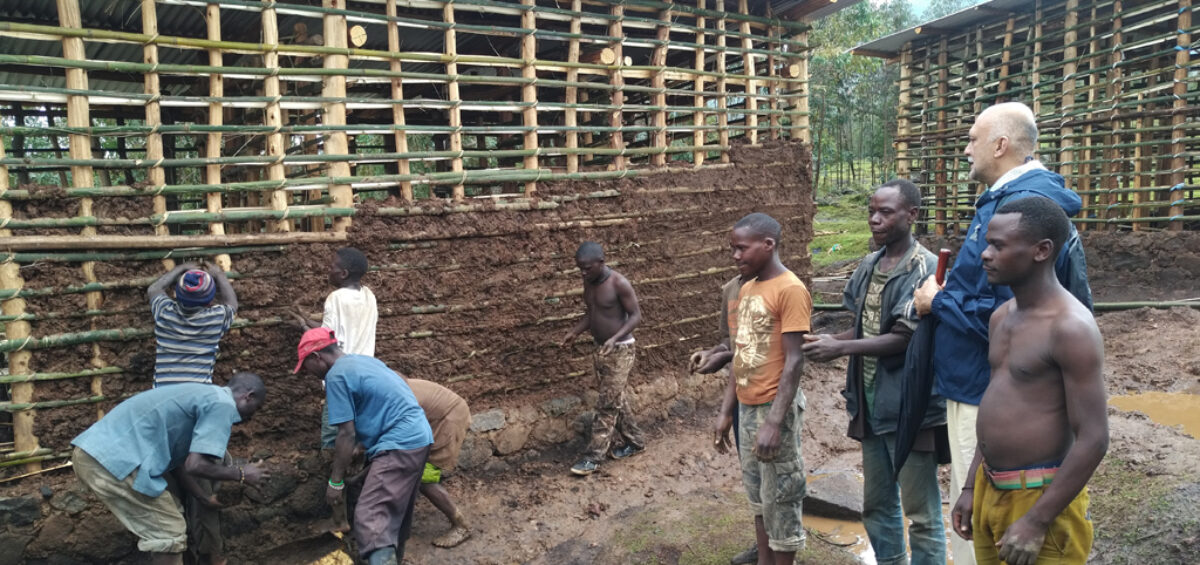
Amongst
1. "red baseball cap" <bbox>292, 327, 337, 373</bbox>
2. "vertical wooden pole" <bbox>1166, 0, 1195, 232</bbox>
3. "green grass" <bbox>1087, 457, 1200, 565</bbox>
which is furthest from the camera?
"vertical wooden pole" <bbox>1166, 0, 1195, 232</bbox>

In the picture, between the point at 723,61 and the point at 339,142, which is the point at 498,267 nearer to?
the point at 339,142

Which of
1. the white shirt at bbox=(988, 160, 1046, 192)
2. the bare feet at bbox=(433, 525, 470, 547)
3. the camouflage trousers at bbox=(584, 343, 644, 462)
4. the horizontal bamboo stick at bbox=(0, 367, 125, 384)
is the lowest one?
the bare feet at bbox=(433, 525, 470, 547)

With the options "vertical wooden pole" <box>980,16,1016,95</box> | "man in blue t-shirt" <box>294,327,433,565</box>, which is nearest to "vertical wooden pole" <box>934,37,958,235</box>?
"vertical wooden pole" <box>980,16,1016,95</box>

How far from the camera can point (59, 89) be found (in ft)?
12.6

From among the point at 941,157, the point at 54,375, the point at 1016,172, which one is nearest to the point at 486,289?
the point at 54,375

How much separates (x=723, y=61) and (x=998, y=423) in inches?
200

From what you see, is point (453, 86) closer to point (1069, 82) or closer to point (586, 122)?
point (586, 122)

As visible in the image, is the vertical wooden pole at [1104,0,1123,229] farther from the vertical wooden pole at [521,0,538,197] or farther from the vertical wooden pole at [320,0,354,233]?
the vertical wooden pole at [320,0,354,233]

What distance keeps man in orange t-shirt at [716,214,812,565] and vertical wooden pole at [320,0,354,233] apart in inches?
109

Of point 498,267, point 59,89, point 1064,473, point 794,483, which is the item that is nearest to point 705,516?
point 794,483

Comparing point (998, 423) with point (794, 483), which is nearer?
point (998, 423)

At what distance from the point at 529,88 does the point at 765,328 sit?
3.13 m

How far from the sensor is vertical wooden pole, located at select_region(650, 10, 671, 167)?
6.22m

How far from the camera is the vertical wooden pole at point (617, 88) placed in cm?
598
